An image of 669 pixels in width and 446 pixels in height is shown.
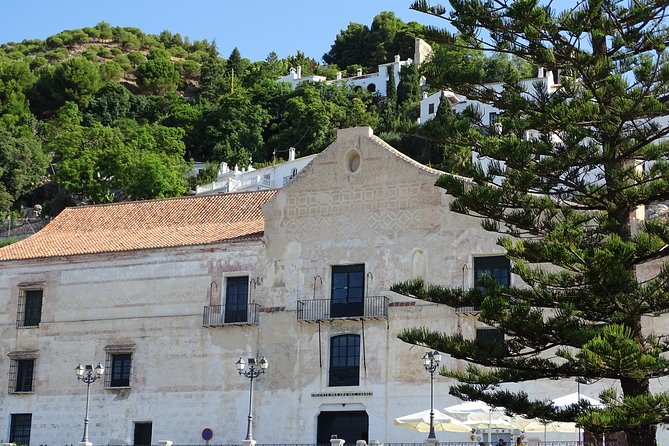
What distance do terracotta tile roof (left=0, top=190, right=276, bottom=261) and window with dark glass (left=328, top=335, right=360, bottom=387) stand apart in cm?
455

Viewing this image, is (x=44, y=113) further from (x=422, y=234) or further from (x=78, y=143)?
(x=422, y=234)

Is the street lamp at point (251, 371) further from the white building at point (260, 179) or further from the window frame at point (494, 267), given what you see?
the white building at point (260, 179)

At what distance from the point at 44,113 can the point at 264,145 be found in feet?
97.2

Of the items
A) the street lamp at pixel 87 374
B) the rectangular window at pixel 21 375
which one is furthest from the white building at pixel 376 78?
the street lamp at pixel 87 374

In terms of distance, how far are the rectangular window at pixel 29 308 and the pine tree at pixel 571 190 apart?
67.3ft

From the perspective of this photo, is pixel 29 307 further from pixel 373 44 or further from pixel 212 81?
pixel 373 44

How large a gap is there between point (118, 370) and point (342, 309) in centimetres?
782

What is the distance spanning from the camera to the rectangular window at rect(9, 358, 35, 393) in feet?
137

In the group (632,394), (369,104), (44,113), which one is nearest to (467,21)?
(632,394)

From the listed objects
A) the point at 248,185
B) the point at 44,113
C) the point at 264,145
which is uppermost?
the point at 44,113

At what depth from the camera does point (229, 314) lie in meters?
39.4

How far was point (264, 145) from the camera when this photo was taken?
319 feet

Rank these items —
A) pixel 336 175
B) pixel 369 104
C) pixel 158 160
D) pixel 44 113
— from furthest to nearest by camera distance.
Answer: pixel 44 113, pixel 369 104, pixel 158 160, pixel 336 175

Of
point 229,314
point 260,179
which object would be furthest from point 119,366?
point 260,179
